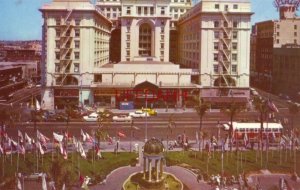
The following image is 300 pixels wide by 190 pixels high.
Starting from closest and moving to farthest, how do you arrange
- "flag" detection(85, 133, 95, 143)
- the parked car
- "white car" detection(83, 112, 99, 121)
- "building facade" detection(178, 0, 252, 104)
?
"flag" detection(85, 133, 95, 143) → the parked car → "white car" detection(83, 112, 99, 121) → "building facade" detection(178, 0, 252, 104)

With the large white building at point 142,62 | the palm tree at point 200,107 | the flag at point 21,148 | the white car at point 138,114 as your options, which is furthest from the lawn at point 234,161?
the flag at point 21,148

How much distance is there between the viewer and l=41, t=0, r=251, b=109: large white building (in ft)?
51.9

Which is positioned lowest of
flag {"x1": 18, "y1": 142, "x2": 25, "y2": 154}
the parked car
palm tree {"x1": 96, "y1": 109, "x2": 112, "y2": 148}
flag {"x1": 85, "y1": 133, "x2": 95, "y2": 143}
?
flag {"x1": 18, "y1": 142, "x2": 25, "y2": 154}

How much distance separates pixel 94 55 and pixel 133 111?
292 inches

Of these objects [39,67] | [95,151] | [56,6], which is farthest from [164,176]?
[56,6]

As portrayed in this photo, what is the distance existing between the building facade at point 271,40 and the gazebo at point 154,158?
5.25 metres

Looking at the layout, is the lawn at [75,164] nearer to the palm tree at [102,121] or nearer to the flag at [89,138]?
the flag at [89,138]

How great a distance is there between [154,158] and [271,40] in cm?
1199

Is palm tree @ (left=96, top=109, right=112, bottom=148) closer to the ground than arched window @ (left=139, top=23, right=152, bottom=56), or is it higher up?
closer to the ground

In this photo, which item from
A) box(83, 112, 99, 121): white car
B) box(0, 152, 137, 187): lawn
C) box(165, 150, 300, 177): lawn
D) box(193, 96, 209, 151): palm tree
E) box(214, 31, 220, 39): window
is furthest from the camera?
box(214, 31, 220, 39): window

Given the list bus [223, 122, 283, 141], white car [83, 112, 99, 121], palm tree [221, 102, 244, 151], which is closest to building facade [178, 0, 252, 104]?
palm tree [221, 102, 244, 151]

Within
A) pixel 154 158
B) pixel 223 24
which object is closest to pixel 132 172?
pixel 154 158

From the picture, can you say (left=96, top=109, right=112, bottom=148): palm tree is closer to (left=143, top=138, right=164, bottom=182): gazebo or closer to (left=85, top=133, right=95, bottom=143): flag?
(left=85, top=133, right=95, bottom=143): flag

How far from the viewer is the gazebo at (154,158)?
41.7ft
